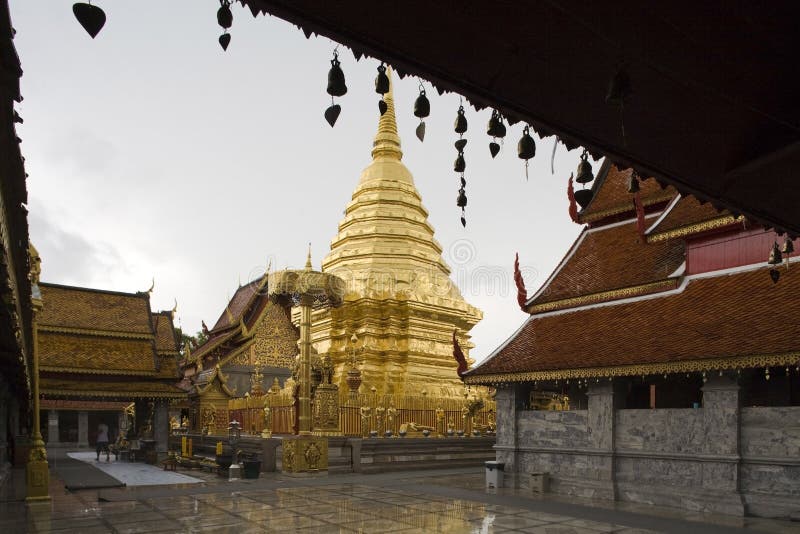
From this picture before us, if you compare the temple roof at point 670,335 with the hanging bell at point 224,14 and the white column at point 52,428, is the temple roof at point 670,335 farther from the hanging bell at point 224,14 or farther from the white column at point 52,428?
the white column at point 52,428

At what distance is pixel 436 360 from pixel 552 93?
23621 mm

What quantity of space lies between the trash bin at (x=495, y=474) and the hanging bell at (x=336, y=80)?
42.2 feet

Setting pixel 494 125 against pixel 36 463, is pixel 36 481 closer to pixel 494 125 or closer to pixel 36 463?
pixel 36 463

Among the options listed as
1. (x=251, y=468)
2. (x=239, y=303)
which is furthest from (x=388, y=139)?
(x=251, y=468)

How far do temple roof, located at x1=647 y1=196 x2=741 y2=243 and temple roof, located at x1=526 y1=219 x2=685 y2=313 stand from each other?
0.77m

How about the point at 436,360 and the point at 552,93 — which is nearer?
the point at 552,93

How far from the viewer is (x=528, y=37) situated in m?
3.30

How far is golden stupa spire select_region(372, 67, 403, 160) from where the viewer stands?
32156 mm

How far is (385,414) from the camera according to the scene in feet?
66.8

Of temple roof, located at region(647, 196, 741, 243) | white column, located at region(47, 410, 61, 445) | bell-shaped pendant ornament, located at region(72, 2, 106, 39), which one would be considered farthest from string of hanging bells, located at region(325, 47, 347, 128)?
white column, located at region(47, 410, 61, 445)

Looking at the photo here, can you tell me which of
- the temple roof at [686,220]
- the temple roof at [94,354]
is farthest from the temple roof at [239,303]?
the temple roof at [686,220]

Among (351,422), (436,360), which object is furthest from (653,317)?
(436,360)

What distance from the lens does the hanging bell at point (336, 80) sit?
3.23 metres

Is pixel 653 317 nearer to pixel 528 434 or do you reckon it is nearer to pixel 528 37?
pixel 528 434
